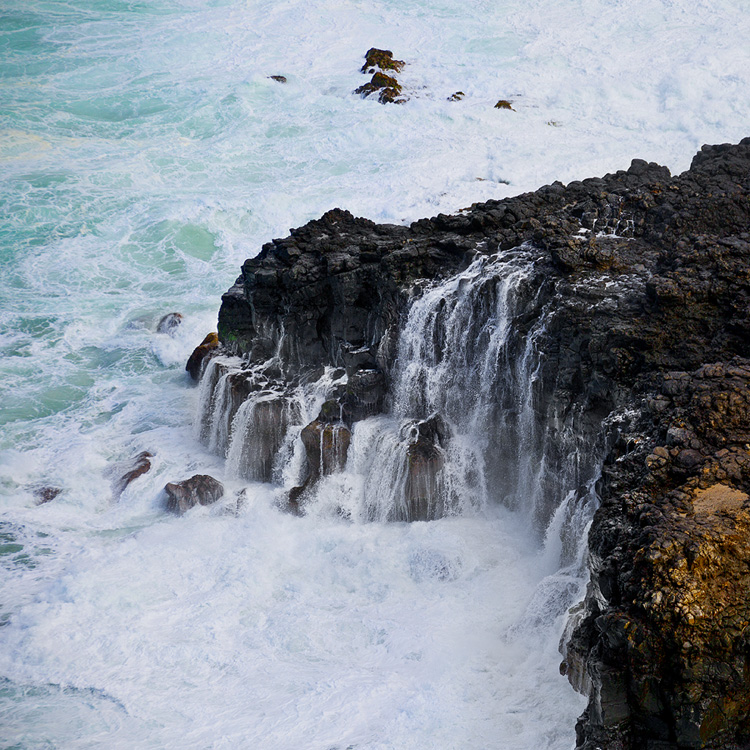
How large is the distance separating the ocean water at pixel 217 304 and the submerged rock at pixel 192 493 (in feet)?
1.19

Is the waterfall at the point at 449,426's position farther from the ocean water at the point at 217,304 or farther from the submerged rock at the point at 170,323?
the submerged rock at the point at 170,323

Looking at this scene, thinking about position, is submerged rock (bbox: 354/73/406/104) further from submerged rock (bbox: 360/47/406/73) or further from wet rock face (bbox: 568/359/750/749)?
wet rock face (bbox: 568/359/750/749)

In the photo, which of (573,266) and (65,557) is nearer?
(573,266)

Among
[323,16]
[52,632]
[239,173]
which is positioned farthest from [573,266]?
[323,16]

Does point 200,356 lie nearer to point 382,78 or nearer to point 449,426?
point 449,426

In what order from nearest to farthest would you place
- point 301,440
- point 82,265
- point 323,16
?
point 301,440 → point 82,265 → point 323,16

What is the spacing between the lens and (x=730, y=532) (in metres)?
10.8

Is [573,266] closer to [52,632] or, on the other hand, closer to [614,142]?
[52,632]

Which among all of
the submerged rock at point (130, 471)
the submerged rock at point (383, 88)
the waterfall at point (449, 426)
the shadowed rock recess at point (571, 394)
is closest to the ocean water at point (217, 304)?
the submerged rock at point (130, 471)

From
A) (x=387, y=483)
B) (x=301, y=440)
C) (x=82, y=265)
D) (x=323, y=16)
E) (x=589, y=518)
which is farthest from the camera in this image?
(x=323, y=16)

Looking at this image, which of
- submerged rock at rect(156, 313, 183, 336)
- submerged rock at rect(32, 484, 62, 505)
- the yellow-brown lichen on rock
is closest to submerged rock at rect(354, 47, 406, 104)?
submerged rock at rect(156, 313, 183, 336)

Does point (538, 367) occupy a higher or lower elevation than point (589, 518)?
higher

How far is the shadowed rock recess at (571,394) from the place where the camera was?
10438 millimetres

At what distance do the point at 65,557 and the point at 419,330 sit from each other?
896cm
